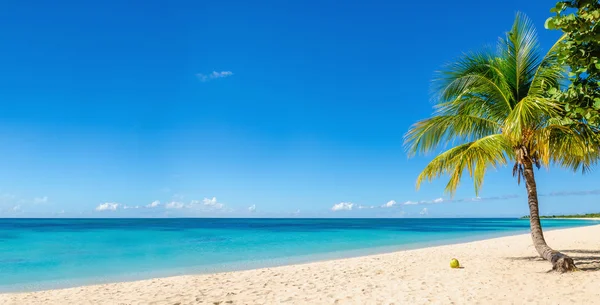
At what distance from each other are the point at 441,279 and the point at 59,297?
779cm

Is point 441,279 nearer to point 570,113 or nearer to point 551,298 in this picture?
point 551,298

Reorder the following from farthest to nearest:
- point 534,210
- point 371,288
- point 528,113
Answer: point 534,210, point 528,113, point 371,288

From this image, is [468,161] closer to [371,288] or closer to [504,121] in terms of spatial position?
[504,121]

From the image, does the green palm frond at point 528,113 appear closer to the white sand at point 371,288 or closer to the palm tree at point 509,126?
the palm tree at point 509,126

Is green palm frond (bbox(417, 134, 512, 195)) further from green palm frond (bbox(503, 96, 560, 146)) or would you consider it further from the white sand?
the white sand

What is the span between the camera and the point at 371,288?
7.20 m

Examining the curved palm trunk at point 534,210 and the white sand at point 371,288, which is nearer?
the white sand at point 371,288

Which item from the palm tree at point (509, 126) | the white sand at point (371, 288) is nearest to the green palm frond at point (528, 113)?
the palm tree at point (509, 126)

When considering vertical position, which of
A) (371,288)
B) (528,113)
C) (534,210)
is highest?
(528,113)

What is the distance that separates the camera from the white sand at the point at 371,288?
621 cm

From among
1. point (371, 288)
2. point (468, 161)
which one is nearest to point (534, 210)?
point (468, 161)

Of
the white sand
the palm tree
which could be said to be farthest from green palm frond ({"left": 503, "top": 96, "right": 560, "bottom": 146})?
the white sand

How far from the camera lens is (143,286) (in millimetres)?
8484

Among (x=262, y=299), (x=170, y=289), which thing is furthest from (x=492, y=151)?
(x=170, y=289)
